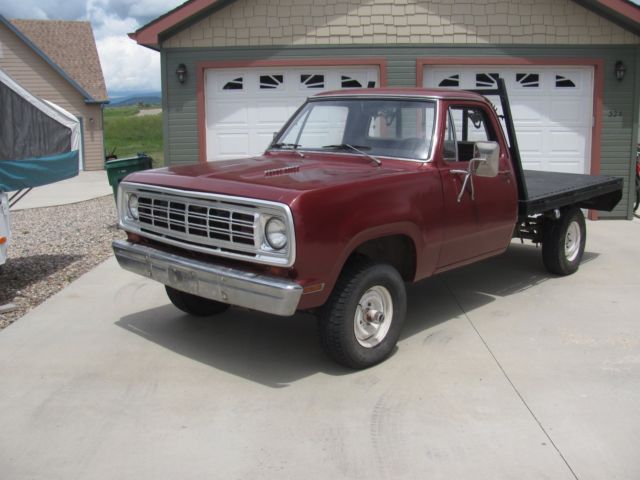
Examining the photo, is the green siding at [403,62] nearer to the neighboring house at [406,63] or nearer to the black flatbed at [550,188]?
the neighboring house at [406,63]

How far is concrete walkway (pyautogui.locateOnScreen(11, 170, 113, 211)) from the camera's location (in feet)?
48.5

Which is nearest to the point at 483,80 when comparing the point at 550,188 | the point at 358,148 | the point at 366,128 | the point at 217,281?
the point at 550,188

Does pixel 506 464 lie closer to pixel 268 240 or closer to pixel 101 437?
pixel 268 240

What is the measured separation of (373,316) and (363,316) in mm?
77

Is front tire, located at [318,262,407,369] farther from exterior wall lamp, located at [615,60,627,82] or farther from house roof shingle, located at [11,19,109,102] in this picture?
house roof shingle, located at [11,19,109,102]

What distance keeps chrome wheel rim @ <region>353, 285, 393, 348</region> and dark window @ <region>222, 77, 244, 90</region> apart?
278 inches

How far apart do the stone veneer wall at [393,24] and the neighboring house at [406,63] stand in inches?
0.6

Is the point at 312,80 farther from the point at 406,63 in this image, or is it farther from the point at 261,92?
the point at 406,63

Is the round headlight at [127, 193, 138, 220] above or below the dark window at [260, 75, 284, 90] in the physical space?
below

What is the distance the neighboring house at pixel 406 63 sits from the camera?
1098 cm

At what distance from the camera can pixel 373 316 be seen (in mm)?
4945

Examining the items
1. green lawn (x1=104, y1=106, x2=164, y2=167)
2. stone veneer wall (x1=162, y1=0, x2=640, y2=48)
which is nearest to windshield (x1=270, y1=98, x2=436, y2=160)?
stone veneer wall (x1=162, y1=0, x2=640, y2=48)

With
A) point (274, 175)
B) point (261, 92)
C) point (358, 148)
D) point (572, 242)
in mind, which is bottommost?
point (572, 242)

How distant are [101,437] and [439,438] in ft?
6.25
